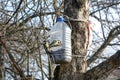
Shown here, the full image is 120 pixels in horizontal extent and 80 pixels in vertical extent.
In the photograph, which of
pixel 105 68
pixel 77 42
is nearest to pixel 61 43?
pixel 77 42

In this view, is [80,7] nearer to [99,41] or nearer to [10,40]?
[10,40]

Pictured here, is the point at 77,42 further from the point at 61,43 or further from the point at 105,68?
the point at 105,68

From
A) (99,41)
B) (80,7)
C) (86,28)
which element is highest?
(80,7)

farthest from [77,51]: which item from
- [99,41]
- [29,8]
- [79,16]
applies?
[99,41]

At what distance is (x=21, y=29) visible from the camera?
6.63 metres

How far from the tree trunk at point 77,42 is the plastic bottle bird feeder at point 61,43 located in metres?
0.14

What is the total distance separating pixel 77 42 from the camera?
12.5 feet

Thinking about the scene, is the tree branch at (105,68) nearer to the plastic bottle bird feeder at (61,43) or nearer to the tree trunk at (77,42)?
the tree trunk at (77,42)

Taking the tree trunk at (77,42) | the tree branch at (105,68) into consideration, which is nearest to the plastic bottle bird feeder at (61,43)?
the tree trunk at (77,42)

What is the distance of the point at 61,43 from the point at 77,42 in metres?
0.29

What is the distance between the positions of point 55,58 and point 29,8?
268 cm

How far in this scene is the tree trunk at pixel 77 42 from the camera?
375 cm

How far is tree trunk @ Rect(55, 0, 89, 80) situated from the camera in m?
3.75

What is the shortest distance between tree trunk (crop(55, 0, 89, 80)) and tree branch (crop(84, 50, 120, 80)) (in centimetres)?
19
